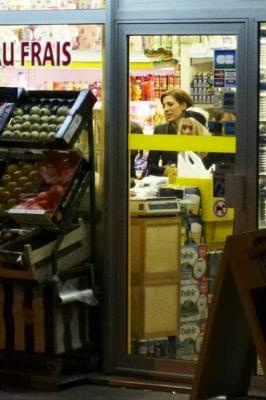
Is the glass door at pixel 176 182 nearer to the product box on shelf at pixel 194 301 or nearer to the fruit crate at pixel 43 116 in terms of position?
the product box on shelf at pixel 194 301

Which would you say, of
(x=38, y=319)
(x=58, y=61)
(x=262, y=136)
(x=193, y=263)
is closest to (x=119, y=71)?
(x=58, y=61)

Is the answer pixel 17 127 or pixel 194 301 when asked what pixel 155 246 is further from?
pixel 17 127

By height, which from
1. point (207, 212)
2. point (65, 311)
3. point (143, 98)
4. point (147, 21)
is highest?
point (147, 21)

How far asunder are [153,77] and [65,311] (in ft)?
5.68

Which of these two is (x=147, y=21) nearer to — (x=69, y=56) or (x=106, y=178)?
(x=69, y=56)

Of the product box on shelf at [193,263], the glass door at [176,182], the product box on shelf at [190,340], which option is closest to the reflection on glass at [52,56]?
the glass door at [176,182]

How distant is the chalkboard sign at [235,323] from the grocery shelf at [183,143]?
1.59 m

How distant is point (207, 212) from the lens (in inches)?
305

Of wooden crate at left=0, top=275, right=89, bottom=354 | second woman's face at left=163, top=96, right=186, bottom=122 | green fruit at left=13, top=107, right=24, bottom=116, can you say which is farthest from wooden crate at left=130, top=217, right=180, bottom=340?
green fruit at left=13, top=107, right=24, bottom=116

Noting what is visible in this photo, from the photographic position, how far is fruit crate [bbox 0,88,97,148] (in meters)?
7.51

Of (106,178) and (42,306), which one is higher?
(106,178)

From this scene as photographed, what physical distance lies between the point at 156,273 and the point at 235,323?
5.27 ft

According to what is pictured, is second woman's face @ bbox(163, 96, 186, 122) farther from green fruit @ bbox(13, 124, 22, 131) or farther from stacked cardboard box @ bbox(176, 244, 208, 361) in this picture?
green fruit @ bbox(13, 124, 22, 131)

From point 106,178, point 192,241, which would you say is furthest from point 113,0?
point 192,241
